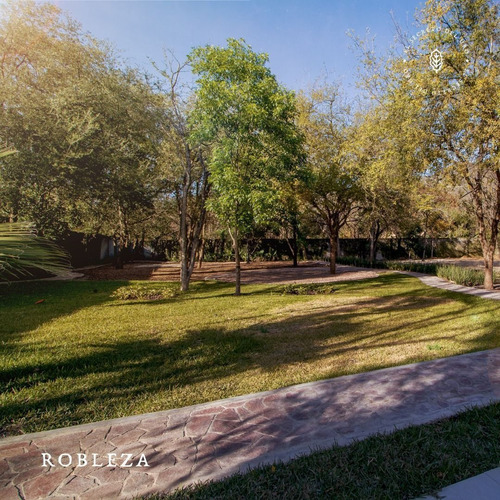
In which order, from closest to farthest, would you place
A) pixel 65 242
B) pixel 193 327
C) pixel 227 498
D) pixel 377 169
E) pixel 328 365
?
pixel 227 498, pixel 328 365, pixel 193 327, pixel 377 169, pixel 65 242

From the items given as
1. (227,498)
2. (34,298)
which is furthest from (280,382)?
(34,298)

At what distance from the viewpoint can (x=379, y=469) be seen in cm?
218

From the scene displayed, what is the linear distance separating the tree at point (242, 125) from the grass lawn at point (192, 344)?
9.58ft

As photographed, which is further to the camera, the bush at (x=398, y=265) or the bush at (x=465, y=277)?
the bush at (x=398, y=265)

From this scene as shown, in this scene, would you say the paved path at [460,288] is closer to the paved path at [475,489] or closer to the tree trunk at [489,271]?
the tree trunk at [489,271]

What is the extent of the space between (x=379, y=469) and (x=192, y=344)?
11.3ft

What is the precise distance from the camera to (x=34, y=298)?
28.2ft

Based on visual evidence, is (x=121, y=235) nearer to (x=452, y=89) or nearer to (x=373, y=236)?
(x=452, y=89)

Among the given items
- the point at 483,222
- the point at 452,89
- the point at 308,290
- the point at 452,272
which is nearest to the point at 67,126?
the point at 308,290

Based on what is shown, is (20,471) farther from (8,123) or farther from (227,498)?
(8,123)

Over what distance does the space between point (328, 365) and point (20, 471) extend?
335cm

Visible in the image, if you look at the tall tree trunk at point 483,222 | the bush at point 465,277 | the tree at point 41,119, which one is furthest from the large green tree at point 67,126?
the bush at point 465,277

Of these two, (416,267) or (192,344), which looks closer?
(192,344)

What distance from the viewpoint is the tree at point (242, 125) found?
7855 millimetres
